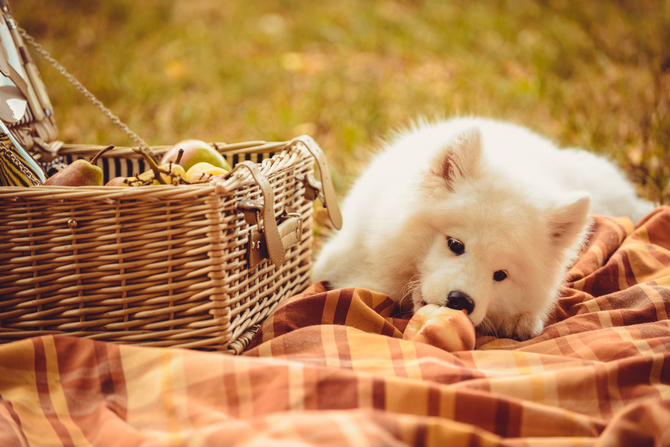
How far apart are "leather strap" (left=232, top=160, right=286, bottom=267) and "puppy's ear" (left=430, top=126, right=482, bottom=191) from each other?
579mm

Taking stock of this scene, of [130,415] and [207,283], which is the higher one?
[207,283]

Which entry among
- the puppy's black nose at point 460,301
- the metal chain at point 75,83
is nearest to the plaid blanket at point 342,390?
the puppy's black nose at point 460,301

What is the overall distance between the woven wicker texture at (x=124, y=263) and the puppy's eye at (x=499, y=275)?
86 cm

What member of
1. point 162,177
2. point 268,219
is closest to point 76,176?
point 162,177

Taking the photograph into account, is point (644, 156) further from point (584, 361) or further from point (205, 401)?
point (205, 401)

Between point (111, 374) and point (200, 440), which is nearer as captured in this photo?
point (200, 440)

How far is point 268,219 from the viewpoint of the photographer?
5.10 feet

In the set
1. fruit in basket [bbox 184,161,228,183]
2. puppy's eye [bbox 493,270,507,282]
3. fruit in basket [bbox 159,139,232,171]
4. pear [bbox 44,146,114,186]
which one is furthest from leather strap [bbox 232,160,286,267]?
puppy's eye [bbox 493,270,507,282]

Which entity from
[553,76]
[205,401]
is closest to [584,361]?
[205,401]

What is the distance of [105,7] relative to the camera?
5680 mm

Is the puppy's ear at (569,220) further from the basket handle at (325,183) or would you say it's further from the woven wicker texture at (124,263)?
the woven wicker texture at (124,263)

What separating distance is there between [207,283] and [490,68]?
448 cm

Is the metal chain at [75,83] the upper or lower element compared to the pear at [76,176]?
upper

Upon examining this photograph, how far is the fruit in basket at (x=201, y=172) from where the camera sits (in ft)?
5.16
